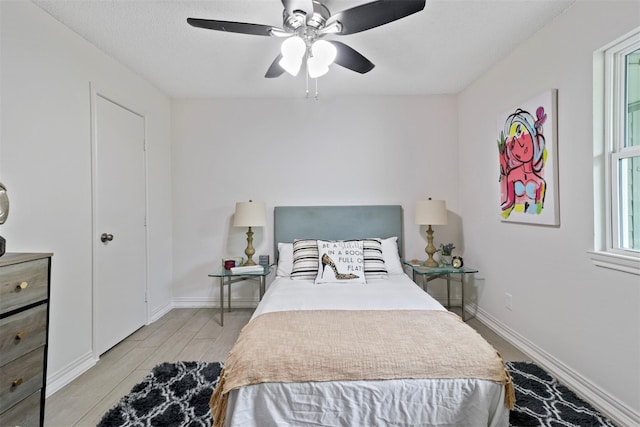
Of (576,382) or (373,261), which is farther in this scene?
(373,261)

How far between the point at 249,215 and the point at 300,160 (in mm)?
898

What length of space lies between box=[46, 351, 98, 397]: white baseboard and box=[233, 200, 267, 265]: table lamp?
60.5 inches

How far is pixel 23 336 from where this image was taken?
1.45m

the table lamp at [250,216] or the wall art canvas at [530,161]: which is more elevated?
the wall art canvas at [530,161]

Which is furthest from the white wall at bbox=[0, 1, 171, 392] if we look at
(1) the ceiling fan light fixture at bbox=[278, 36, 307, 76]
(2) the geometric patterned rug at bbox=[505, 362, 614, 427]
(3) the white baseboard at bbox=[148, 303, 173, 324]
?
(2) the geometric patterned rug at bbox=[505, 362, 614, 427]

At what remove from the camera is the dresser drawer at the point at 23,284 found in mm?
1363

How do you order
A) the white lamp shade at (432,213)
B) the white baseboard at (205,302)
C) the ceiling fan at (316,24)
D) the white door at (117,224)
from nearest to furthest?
the ceiling fan at (316,24), the white door at (117,224), the white lamp shade at (432,213), the white baseboard at (205,302)

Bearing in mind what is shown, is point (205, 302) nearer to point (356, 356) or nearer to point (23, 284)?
point (23, 284)

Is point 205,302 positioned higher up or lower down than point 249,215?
lower down

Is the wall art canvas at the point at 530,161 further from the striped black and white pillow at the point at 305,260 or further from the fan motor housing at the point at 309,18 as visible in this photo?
the striped black and white pillow at the point at 305,260

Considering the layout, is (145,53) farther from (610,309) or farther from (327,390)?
(610,309)

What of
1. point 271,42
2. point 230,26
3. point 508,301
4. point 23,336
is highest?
point 271,42

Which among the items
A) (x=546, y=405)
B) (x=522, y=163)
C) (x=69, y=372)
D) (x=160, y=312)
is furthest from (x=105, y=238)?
(x=522, y=163)

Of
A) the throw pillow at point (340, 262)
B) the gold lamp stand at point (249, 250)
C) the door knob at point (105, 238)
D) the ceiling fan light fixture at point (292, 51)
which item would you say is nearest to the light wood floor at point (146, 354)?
the gold lamp stand at point (249, 250)
